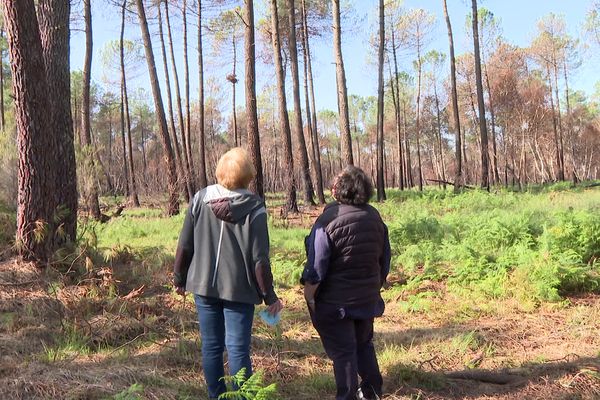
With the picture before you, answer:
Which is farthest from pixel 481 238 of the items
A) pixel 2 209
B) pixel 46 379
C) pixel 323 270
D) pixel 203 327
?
pixel 2 209

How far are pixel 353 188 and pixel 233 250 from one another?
79cm

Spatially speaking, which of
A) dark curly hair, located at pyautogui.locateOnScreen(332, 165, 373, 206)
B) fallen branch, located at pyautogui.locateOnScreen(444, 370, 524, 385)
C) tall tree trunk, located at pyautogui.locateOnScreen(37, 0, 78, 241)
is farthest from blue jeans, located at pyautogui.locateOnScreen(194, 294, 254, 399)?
tall tree trunk, located at pyautogui.locateOnScreen(37, 0, 78, 241)

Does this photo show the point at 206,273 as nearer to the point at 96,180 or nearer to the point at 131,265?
the point at 131,265

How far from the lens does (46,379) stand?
2646mm

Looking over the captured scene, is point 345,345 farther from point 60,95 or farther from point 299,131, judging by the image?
point 299,131

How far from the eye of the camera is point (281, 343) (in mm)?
3971

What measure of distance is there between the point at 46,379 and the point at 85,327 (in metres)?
1.41

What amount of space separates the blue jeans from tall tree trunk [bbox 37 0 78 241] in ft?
12.7

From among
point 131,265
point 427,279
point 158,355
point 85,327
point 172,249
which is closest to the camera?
point 158,355

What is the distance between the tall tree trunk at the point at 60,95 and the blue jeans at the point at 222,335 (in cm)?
387

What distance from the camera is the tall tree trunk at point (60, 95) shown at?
19.2 ft

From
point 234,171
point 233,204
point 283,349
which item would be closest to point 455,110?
point 283,349

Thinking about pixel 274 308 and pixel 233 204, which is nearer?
pixel 233 204

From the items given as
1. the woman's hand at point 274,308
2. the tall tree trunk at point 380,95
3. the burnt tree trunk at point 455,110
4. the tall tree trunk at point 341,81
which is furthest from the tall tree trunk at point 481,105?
the woman's hand at point 274,308
